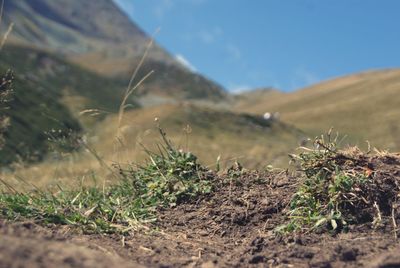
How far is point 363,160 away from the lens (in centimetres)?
524

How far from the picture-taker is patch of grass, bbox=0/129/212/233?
4656mm

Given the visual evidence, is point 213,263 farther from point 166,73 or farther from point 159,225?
point 166,73

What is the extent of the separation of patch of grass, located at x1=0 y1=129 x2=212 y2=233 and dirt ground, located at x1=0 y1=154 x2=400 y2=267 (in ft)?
0.48

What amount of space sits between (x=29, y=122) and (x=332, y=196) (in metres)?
40.5

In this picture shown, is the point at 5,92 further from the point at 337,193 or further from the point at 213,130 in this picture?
the point at 213,130

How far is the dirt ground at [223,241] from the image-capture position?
2.92 meters

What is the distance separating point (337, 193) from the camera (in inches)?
187

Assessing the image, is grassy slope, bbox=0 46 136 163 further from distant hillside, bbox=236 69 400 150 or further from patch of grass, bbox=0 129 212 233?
patch of grass, bbox=0 129 212 233

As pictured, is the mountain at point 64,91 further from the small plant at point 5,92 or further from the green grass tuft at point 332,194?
the green grass tuft at point 332,194

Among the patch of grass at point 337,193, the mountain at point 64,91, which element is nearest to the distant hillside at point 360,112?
the mountain at point 64,91

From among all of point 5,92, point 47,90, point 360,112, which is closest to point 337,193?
point 5,92

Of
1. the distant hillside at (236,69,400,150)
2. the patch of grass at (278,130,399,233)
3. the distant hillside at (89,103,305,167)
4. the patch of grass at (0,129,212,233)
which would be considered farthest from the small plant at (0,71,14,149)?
the distant hillside at (236,69,400,150)

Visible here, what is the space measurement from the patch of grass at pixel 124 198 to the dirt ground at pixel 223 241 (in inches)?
5.8

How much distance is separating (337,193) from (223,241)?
1030mm
